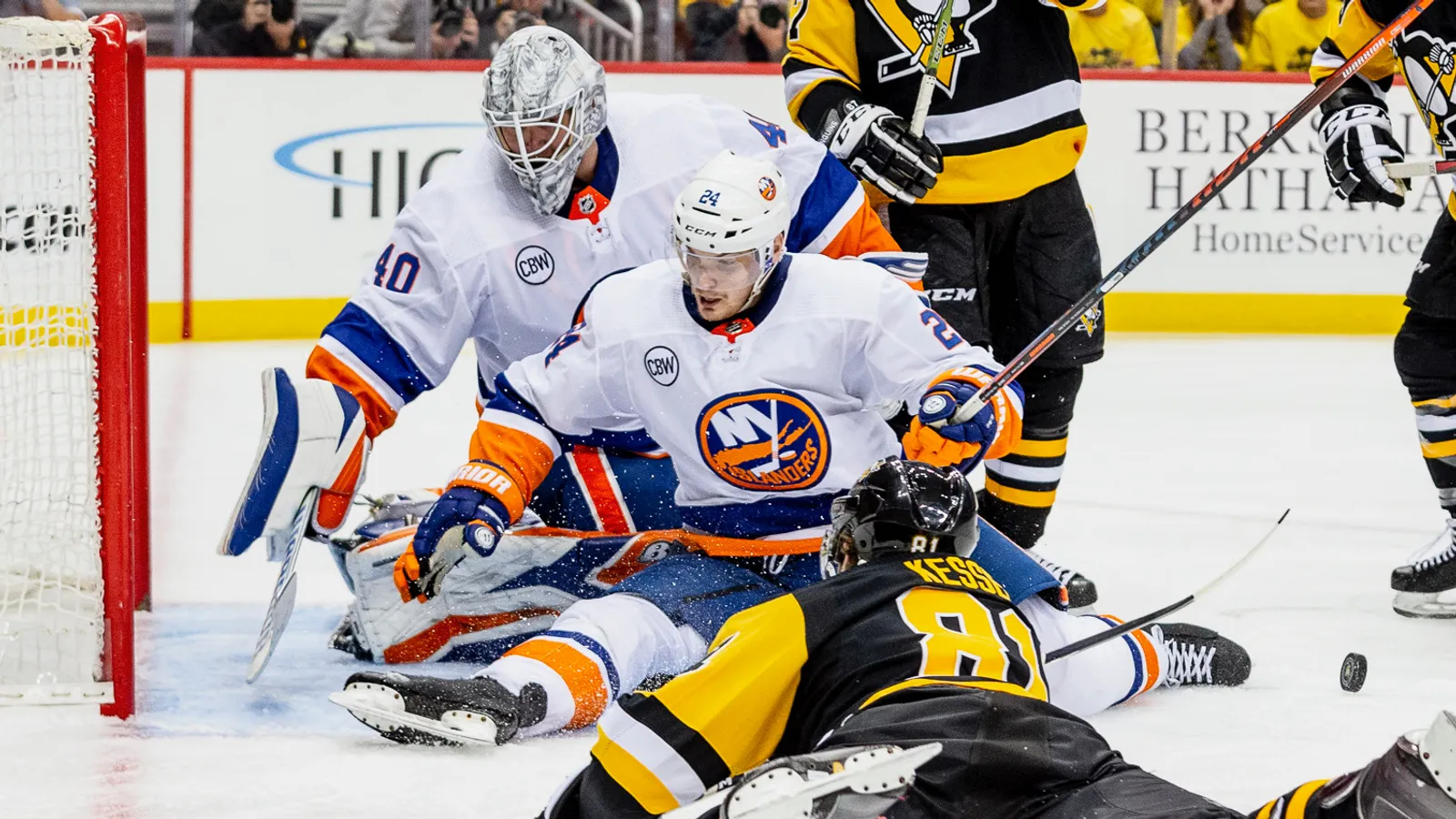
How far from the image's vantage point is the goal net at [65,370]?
2738 millimetres

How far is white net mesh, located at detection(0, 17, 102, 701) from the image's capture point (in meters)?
2.81

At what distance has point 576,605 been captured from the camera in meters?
2.89

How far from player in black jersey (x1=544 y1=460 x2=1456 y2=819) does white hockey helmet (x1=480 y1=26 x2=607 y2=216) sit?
1.13 m

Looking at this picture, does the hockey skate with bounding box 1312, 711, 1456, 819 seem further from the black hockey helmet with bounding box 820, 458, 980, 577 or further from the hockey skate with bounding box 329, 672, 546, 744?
the hockey skate with bounding box 329, 672, 546, 744

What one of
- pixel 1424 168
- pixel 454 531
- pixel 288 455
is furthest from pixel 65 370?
pixel 1424 168

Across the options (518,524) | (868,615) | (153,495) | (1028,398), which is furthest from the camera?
(153,495)

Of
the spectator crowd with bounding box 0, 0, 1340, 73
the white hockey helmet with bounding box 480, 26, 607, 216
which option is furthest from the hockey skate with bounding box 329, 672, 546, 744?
the spectator crowd with bounding box 0, 0, 1340, 73

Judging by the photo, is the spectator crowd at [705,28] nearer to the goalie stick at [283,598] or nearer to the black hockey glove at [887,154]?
the black hockey glove at [887,154]

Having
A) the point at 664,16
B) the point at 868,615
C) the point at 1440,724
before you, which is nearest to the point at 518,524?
the point at 868,615

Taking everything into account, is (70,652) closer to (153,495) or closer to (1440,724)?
(153,495)

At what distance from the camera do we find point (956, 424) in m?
2.71

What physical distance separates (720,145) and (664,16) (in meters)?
3.92

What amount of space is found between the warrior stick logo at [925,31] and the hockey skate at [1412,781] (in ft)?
6.93

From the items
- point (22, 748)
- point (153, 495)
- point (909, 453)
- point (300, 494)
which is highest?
point (909, 453)
